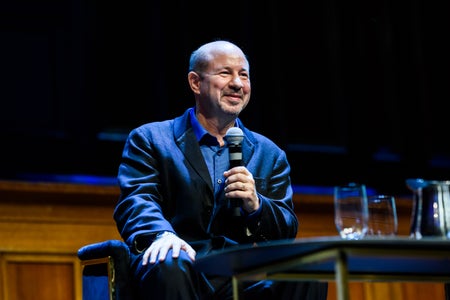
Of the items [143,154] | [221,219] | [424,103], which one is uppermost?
[424,103]

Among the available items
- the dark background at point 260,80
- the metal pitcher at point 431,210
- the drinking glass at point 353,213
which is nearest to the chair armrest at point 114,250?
the drinking glass at point 353,213

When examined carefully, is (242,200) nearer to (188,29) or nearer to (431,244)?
(431,244)

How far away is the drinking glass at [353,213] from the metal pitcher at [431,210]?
0.13 meters

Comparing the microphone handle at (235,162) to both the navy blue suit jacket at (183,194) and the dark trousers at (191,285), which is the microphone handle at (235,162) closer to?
the navy blue suit jacket at (183,194)

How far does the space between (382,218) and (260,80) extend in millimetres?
2205

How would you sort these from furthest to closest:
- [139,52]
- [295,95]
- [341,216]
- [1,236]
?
[295,95] < [139,52] < [1,236] < [341,216]

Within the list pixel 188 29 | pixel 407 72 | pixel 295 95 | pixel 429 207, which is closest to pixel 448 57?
pixel 407 72

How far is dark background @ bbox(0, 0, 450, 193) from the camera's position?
418cm

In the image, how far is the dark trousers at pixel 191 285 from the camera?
265 centimetres

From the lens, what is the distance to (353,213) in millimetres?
2400

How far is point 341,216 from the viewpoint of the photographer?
2406mm

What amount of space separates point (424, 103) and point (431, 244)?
2887 mm

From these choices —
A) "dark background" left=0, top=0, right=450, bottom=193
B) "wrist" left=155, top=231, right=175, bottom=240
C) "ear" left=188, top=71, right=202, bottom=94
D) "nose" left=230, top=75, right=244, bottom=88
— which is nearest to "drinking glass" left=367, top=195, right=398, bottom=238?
"wrist" left=155, top=231, right=175, bottom=240

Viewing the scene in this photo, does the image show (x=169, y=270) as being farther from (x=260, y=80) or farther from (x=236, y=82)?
(x=260, y=80)
